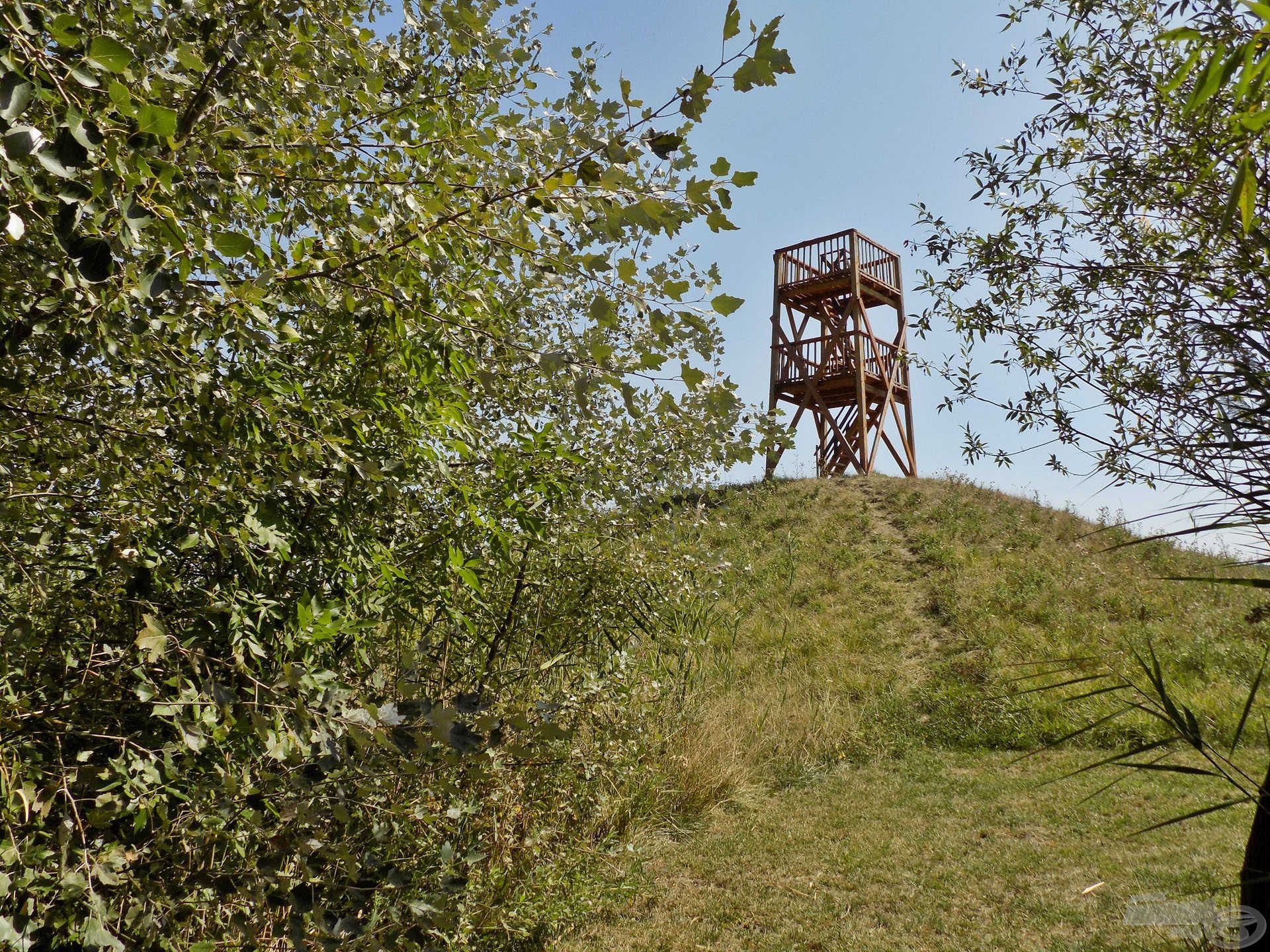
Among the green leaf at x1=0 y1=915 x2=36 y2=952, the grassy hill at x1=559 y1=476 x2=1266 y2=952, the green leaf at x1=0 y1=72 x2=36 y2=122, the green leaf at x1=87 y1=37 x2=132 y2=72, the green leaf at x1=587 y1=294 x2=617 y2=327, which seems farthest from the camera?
the grassy hill at x1=559 y1=476 x2=1266 y2=952

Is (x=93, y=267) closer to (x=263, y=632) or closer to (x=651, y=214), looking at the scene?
(x=651, y=214)

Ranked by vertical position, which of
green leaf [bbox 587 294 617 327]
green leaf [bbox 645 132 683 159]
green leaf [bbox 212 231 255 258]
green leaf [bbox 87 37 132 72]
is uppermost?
green leaf [bbox 645 132 683 159]

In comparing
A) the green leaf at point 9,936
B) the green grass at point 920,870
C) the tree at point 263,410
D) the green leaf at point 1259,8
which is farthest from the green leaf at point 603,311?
the green grass at point 920,870

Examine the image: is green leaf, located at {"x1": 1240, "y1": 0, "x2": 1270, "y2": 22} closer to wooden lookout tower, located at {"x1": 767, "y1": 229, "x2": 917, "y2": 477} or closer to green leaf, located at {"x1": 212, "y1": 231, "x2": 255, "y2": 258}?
green leaf, located at {"x1": 212, "y1": 231, "x2": 255, "y2": 258}

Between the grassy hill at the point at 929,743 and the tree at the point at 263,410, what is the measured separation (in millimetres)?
1557

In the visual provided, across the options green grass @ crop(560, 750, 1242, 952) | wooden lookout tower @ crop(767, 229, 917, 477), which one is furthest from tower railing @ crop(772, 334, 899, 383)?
green grass @ crop(560, 750, 1242, 952)

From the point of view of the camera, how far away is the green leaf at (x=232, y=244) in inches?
56.1

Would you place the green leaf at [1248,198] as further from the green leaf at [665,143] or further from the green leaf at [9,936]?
the green leaf at [9,936]

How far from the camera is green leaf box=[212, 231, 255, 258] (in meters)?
1.42

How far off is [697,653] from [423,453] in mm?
6055

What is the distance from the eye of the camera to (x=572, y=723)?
419cm

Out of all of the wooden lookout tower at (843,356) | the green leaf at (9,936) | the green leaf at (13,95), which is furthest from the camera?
the wooden lookout tower at (843,356)

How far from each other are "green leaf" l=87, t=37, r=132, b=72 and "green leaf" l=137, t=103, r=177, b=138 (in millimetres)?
67

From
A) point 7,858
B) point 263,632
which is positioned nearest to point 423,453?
point 263,632
